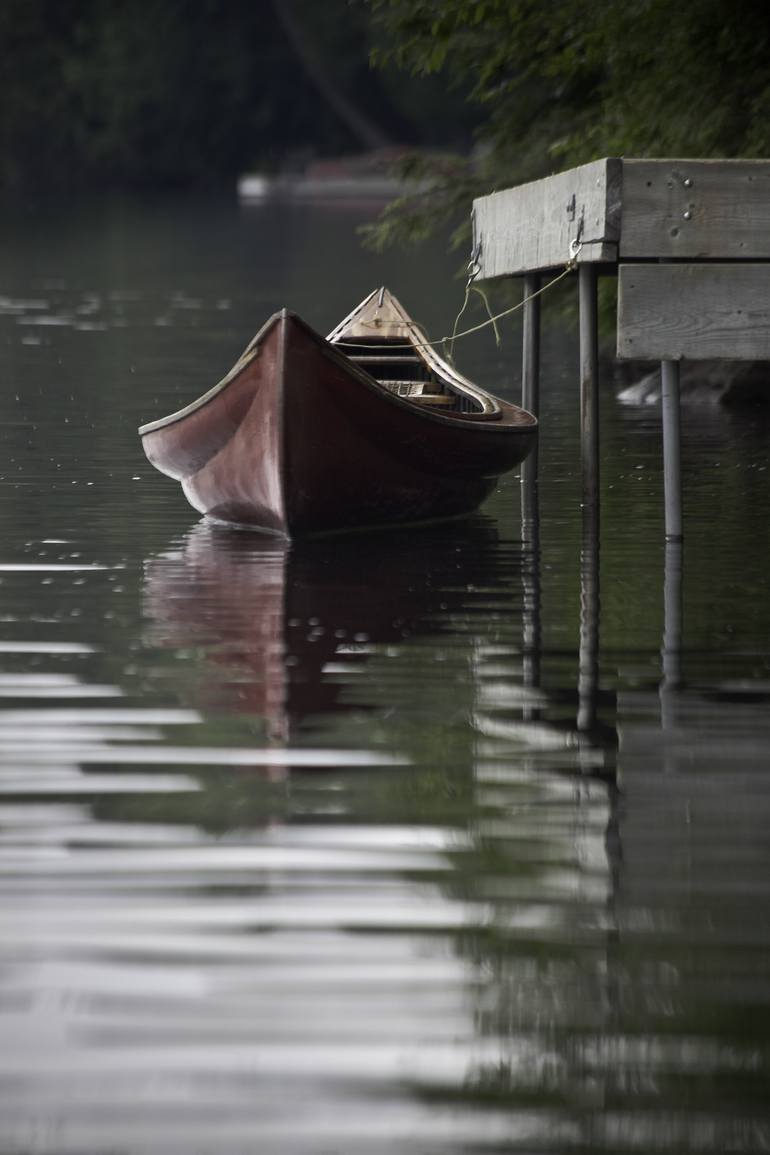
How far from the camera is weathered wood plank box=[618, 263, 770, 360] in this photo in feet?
27.1

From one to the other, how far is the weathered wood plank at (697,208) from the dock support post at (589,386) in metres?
0.85

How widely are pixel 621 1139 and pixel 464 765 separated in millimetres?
1911

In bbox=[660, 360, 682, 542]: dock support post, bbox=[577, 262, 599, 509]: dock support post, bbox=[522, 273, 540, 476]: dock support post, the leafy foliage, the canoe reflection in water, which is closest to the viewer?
the canoe reflection in water

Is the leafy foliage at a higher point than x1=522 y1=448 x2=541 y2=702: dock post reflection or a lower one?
higher

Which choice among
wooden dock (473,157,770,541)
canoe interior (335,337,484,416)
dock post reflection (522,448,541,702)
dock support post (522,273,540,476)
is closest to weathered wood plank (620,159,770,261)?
wooden dock (473,157,770,541)

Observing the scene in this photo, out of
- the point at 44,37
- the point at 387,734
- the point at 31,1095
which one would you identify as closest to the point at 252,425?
the point at 387,734

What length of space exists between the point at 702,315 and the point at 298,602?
7.19 feet

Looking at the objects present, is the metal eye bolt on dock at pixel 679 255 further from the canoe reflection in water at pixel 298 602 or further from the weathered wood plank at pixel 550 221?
the canoe reflection in water at pixel 298 602

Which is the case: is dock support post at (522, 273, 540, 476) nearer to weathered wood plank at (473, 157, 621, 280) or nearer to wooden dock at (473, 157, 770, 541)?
weathered wood plank at (473, 157, 621, 280)

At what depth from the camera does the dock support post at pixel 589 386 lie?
907cm

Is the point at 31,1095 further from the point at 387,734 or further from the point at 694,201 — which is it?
the point at 694,201

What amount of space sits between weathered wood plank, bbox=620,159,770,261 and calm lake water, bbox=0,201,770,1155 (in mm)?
1191

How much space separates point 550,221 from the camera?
924 cm

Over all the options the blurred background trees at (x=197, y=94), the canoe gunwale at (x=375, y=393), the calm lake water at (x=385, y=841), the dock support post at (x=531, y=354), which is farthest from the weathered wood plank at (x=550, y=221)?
the blurred background trees at (x=197, y=94)
